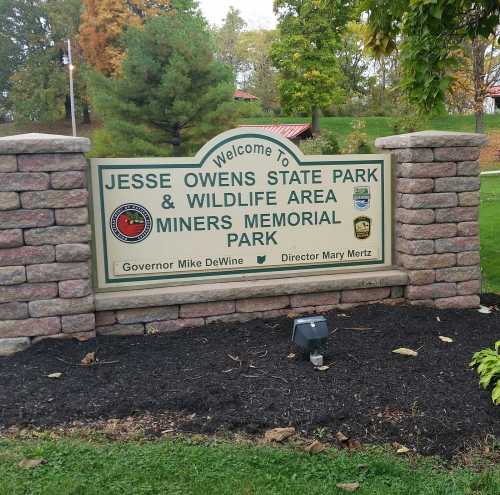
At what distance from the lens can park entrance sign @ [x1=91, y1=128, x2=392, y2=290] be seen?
4.49 metres

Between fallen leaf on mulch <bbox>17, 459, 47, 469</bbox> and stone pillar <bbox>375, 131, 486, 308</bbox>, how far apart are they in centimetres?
336

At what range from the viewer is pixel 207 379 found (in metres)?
3.58

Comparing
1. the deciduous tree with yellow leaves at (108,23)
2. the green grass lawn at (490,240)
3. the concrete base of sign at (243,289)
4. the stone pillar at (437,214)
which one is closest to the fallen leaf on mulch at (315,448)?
the concrete base of sign at (243,289)

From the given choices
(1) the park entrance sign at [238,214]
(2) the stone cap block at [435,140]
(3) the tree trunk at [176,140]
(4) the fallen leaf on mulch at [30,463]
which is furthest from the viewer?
(3) the tree trunk at [176,140]

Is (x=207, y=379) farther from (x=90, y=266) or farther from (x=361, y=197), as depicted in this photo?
(x=361, y=197)

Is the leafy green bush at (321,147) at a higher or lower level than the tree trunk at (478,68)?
lower

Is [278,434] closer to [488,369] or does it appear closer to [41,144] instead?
[488,369]

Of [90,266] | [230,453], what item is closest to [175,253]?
[90,266]

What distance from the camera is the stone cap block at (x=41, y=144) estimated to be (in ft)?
13.1

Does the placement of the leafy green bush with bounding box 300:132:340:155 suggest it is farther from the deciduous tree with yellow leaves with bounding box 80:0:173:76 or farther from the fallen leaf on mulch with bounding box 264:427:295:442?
the deciduous tree with yellow leaves with bounding box 80:0:173:76

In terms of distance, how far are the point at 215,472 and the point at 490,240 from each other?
7798 millimetres

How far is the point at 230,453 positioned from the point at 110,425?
2.36 feet

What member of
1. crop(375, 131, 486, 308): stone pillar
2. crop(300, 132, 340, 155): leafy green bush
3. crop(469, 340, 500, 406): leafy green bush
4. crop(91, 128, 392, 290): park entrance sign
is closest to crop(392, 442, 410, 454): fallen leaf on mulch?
crop(469, 340, 500, 406): leafy green bush

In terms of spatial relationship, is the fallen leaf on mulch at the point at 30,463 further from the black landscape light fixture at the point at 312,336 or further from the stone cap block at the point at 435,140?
the stone cap block at the point at 435,140
